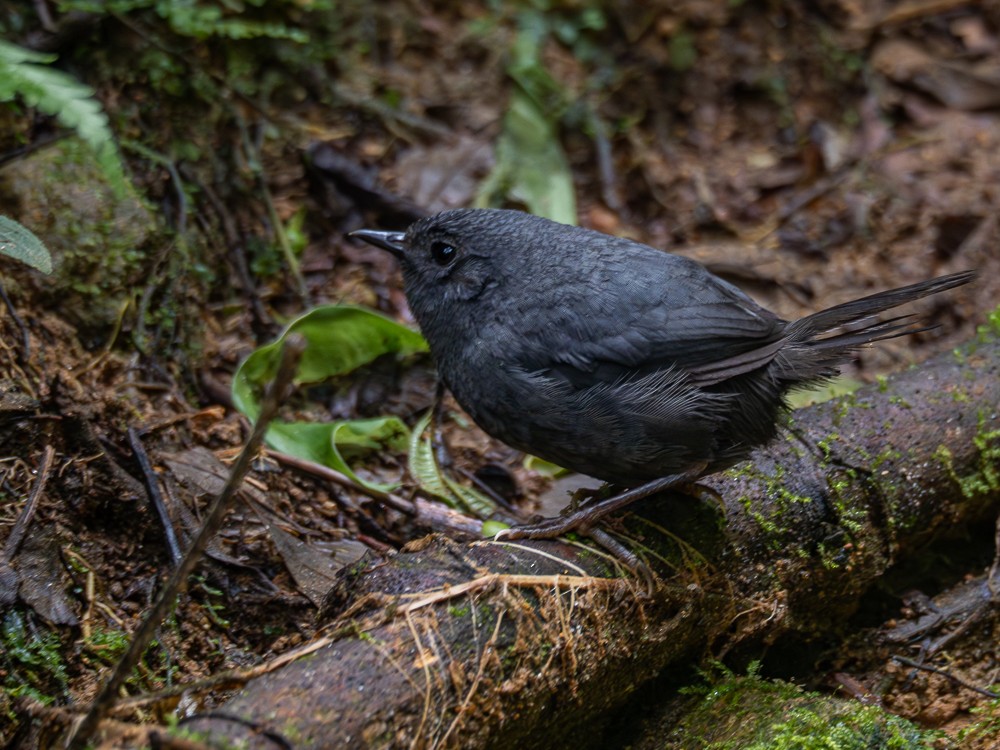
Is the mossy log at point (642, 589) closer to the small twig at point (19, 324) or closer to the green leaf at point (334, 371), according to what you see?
the green leaf at point (334, 371)

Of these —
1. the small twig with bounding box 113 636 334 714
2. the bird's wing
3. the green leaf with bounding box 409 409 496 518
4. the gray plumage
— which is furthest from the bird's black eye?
the small twig with bounding box 113 636 334 714

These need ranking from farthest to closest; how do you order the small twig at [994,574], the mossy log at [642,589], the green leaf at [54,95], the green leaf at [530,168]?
the green leaf at [530,168], the small twig at [994,574], the green leaf at [54,95], the mossy log at [642,589]

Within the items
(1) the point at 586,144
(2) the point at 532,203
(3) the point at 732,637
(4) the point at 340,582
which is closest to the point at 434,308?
(4) the point at 340,582

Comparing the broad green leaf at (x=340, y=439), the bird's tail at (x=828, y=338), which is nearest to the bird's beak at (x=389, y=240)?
the broad green leaf at (x=340, y=439)

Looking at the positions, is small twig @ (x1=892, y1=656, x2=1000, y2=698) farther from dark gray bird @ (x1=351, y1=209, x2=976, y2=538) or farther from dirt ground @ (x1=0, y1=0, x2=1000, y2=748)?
dark gray bird @ (x1=351, y1=209, x2=976, y2=538)

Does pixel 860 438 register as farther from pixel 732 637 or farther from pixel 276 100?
pixel 276 100

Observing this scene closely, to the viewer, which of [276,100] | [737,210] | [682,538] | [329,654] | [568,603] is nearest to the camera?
[329,654]
